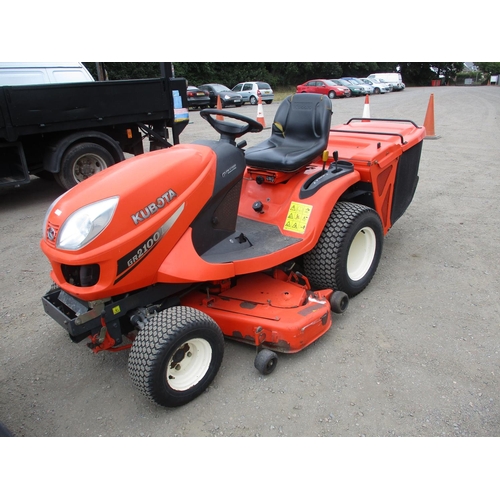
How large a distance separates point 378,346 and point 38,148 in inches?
197

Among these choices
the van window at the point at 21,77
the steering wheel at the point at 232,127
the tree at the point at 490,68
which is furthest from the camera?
the tree at the point at 490,68

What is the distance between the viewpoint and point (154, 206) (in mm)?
2330

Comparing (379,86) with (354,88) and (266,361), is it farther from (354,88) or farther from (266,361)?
(266,361)

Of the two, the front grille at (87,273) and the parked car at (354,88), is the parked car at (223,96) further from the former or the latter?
the front grille at (87,273)

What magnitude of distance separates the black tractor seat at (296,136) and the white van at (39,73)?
413 centimetres

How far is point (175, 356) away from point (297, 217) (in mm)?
1319

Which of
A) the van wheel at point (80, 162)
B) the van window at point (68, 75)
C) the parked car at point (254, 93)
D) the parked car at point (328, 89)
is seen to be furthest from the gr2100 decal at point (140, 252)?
the parked car at point (328, 89)

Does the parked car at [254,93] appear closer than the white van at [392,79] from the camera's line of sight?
Yes

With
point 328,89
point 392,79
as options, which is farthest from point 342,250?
point 392,79

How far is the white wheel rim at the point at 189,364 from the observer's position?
2.38 m

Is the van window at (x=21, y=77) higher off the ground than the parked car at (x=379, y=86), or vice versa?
the van window at (x=21, y=77)

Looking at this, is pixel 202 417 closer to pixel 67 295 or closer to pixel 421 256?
pixel 67 295

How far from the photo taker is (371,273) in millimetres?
3500

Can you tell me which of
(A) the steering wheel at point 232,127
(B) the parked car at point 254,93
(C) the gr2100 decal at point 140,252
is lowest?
(B) the parked car at point 254,93
